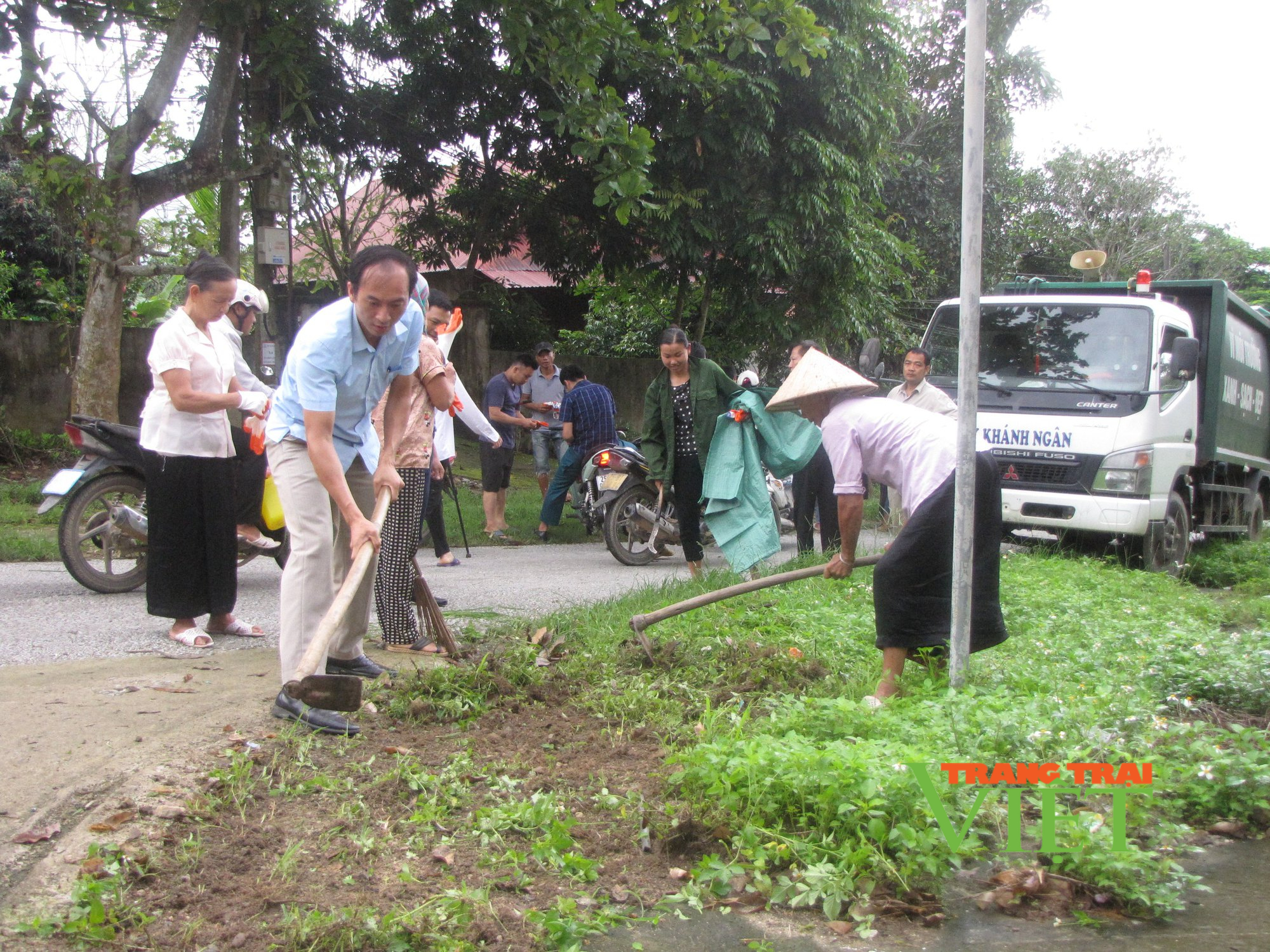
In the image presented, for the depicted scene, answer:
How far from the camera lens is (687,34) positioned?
27.9ft

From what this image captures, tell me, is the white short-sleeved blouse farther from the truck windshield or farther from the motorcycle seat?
the truck windshield

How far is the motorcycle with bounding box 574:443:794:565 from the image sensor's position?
8.90m

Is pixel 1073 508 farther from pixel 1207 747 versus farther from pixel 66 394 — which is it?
pixel 66 394

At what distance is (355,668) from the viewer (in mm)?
4508

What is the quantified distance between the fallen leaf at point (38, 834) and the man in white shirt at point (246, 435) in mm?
2832

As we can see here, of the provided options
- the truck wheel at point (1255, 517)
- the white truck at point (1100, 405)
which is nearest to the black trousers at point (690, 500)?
the white truck at point (1100, 405)

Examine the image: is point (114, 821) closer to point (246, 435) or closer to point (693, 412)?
point (246, 435)

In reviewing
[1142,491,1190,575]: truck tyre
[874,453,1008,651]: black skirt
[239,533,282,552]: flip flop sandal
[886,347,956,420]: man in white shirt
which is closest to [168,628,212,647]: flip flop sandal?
[239,533,282,552]: flip flop sandal

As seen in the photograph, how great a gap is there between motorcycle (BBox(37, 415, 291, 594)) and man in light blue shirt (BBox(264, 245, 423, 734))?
2175 millimetres

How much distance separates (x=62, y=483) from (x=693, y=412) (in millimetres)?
3860

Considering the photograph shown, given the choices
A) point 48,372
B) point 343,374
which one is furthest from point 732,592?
point 48,372

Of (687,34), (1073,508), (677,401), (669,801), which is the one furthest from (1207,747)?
(687,34)

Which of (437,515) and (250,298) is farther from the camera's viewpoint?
(437,515)

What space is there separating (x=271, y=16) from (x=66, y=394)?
4820mm
